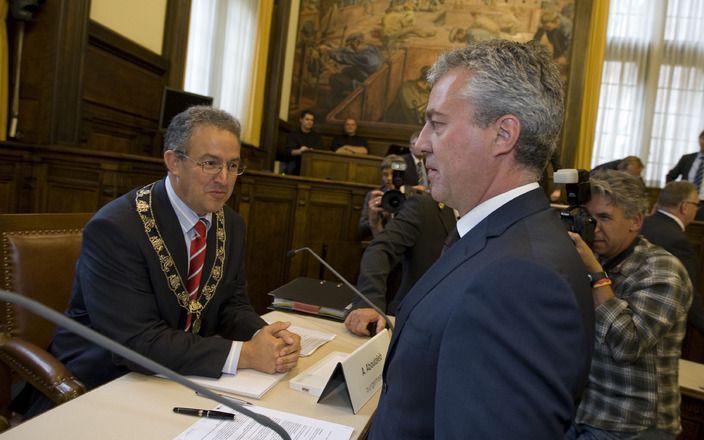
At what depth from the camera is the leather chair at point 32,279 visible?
1.69 meters

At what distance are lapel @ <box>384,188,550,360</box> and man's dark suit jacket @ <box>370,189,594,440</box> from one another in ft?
0.11

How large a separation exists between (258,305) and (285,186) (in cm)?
137

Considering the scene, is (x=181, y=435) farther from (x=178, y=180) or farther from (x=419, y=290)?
(x=178, y=180)

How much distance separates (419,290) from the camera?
1.07m

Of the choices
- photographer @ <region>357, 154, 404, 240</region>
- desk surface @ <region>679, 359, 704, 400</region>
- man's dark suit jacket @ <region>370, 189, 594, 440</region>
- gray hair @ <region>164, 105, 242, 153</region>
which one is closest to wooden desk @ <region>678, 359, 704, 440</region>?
desk surface @ <region>679, 359, 704, 400</region>

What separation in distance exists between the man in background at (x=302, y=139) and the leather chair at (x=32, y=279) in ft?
22.3

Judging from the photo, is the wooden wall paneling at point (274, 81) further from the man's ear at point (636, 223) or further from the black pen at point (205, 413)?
the black pen at point (205, 413)

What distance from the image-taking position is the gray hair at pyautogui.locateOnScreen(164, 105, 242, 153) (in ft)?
6.57

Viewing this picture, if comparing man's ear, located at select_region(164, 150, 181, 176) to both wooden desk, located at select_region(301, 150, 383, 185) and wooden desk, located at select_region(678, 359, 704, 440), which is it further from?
wooden desk, located at select_region(301, 150, 383, 185)

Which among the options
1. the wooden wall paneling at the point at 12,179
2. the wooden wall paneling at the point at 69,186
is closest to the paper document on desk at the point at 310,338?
the wooden wall paneling at the point at 69,186

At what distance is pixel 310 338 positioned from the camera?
2.03 metres

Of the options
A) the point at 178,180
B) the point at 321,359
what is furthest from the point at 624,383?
the point at 178,180

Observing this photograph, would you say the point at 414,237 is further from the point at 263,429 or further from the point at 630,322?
the point at 263,429

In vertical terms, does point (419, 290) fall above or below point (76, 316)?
above
